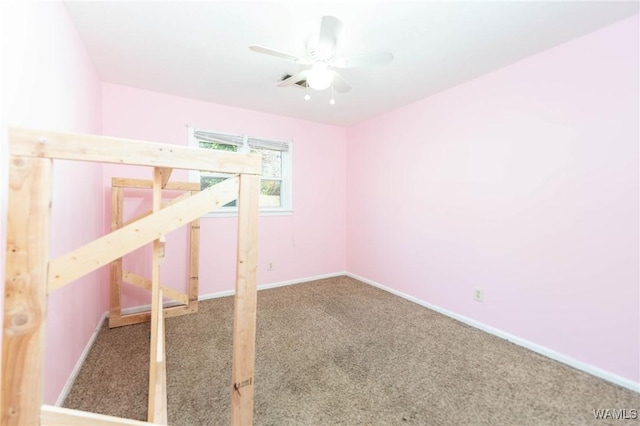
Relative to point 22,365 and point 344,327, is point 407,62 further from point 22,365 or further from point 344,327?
point 22,365

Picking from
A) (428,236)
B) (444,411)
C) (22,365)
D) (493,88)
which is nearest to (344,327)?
(444,411)

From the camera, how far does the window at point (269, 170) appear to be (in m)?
3.53

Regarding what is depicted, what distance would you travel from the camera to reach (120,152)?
37.4 inches

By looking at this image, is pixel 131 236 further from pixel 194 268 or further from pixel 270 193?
pixel 270 193

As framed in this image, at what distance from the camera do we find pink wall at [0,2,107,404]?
3.83 ft


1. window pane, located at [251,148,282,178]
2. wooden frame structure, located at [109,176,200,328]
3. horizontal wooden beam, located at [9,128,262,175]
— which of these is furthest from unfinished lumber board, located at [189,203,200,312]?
horizontal wooden beam, located at [9,128,262,175]

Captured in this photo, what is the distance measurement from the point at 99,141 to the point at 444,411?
2.20 m

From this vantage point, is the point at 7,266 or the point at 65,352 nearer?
the point at 7,266

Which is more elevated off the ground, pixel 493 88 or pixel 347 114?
pixel 347 114

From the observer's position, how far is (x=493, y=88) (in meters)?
2.52

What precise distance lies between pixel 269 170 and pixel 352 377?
2916 millimetres

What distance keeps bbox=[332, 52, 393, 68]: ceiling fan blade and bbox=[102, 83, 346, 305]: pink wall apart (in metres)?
2.10

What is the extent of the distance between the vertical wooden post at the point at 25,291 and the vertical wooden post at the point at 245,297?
64cm

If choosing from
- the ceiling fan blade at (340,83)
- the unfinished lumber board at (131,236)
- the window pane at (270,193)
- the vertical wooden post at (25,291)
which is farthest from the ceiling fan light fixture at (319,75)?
the window pane at (270,193)
